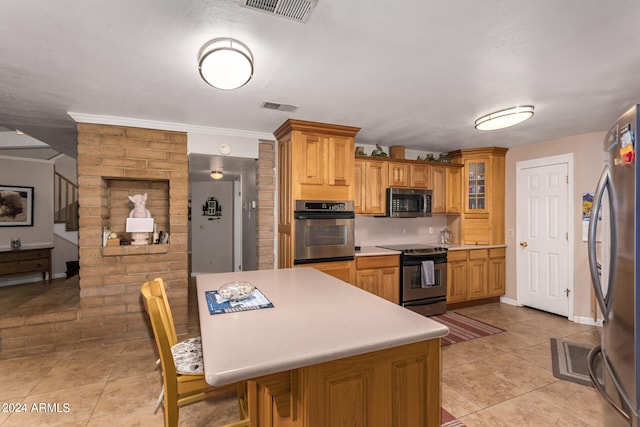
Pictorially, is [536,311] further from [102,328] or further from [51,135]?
[51,135]

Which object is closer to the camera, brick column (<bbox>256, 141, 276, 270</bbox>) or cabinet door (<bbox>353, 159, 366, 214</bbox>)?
brick column (<bbox>256, 141, 276, 270</bbox>)

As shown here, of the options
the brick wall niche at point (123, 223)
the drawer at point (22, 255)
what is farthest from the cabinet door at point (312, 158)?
the drawer at point (22, 255)

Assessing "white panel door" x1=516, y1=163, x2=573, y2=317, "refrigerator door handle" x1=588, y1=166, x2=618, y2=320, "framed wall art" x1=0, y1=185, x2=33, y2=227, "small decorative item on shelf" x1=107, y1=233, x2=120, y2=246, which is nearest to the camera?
"refrigerator door handle" x1=588, y1=166, x2=618, y2=320

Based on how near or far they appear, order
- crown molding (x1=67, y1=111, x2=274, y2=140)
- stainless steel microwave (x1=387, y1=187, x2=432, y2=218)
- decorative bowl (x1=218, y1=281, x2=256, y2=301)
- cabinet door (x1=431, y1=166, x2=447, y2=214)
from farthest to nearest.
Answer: cabinet door (x1=431, y1=166, x2=447, y2=214), stainless steel microwave (x1=387, y1=187, x2=432, y2=218), crown molding (x1=67, y1=111, x2=274, y2=140), decorative bowl (x1=218, y1=281, x2=256, y2=301)

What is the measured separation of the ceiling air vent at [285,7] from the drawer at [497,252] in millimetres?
4408

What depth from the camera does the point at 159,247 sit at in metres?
3.42

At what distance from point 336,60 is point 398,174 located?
2562 millimetres

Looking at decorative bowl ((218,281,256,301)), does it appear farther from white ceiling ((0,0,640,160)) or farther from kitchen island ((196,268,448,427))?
white ceiling ((0,0,640,160))

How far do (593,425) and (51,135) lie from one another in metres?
6.06

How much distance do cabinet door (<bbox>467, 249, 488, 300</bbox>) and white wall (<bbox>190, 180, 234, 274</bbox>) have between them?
15.4 ft

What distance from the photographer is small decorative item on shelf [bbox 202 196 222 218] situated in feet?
21.9

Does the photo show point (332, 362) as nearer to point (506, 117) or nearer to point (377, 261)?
point (377, 261)

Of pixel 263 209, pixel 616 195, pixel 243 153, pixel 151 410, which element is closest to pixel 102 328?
pixel 151 410

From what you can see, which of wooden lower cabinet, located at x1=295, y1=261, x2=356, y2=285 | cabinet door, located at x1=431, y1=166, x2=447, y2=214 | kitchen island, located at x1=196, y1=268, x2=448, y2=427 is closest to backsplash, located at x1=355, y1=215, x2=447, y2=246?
cabinet door, located at x1=431, y1=166, x2=447, y2=214
